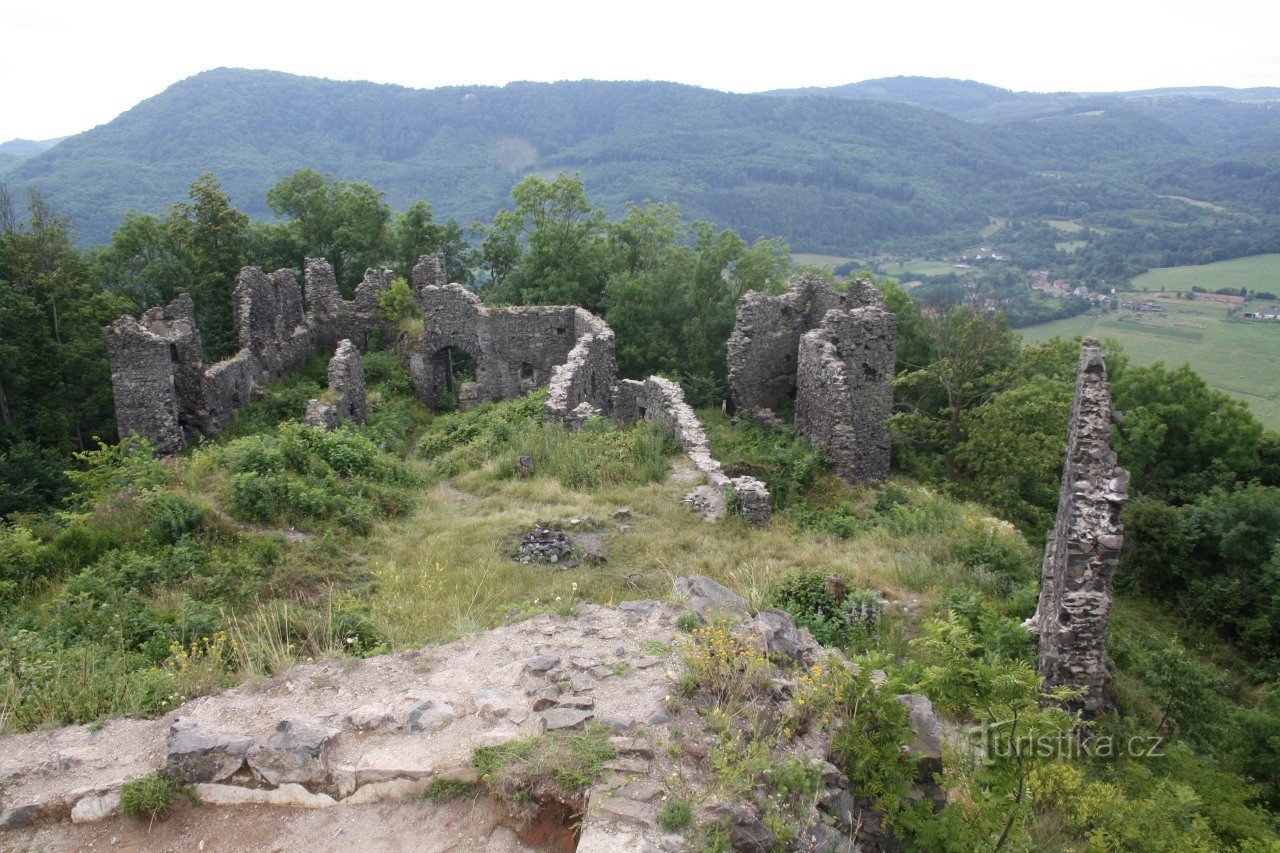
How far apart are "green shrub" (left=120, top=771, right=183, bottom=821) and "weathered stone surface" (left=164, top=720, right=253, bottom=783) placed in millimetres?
112

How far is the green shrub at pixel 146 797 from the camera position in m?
4.96

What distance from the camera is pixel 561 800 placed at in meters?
4.86

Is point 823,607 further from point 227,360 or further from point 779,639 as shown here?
point 227,360

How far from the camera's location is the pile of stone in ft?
33.8

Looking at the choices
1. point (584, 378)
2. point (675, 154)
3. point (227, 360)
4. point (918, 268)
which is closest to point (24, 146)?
point (675, 154)

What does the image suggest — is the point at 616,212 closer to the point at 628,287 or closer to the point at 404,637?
the point at 628,287

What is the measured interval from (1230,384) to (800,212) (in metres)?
86.7

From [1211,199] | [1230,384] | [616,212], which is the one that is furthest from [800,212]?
[1230,384]

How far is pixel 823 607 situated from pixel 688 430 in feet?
20.5

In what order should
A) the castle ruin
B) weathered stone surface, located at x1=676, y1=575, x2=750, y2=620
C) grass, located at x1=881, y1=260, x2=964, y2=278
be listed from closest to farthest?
weathered stone surface, located at x1=676, y1=575, x2=750, y2=620 → the castle ruin → grass, located at x1=881, y1=260, x2=964, y2=278

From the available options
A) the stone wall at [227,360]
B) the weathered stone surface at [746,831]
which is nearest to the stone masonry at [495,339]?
the stone wall at [227,360]

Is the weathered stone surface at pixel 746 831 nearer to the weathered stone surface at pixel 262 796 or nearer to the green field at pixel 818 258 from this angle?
the weathered stone surface at pixel 262 796

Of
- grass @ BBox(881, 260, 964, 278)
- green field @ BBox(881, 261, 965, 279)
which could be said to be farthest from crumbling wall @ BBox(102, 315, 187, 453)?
grass @ BBox(881, 260, 964, 278)

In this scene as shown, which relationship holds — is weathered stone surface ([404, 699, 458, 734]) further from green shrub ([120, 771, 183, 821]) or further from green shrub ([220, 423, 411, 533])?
green shrub ([220, 423, 411, 533])
